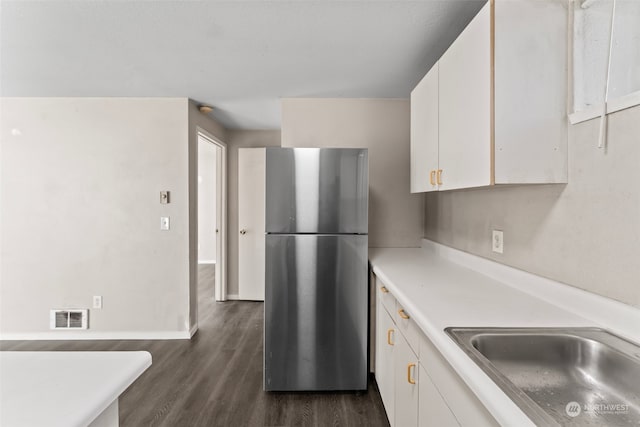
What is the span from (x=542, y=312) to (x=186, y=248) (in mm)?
2765

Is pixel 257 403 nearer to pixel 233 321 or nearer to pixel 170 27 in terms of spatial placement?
pixel 233 321

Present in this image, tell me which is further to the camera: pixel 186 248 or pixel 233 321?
pixel 233 321

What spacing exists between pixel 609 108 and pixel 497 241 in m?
0.78

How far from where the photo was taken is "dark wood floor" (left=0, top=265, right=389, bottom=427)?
1.90m

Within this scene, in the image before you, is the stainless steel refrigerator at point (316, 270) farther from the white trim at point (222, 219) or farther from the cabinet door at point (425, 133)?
the white trim at point (222, 219)

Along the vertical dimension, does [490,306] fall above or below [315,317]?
above

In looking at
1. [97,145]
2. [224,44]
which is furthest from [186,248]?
[224,44]

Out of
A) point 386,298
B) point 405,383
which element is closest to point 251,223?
point 386,298

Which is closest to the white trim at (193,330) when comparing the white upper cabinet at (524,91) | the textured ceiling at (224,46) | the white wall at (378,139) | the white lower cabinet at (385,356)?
the white lower cabinet at (385,356)

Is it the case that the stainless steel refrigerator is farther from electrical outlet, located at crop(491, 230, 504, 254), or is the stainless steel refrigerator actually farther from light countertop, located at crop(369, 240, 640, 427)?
electrical outlet, located at crop(491, 230, 504, 254)

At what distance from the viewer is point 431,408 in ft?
3.40

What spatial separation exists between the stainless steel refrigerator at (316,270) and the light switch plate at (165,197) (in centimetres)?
136

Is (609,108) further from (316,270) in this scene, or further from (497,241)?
(316,270)

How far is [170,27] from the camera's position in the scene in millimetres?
1746
